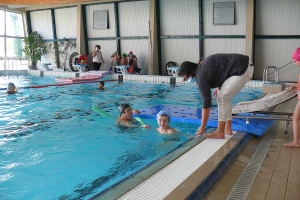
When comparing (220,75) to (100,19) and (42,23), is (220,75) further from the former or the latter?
(42,23)

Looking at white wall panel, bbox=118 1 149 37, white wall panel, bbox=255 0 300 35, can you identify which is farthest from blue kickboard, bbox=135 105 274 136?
white wall panel, bbox=118 1 149 37

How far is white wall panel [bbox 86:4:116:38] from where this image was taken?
16297mm

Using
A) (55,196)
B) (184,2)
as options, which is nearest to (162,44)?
(184,2)

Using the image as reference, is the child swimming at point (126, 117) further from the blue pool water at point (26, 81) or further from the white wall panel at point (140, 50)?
the white wall panel at point (140, 50)

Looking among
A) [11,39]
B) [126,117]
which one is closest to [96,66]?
[11,39]

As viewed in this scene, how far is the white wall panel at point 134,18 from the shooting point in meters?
15.2

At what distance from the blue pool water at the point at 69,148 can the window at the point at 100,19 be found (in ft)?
29.4

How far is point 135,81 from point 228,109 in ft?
33.2

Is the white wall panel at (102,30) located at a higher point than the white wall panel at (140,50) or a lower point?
higher

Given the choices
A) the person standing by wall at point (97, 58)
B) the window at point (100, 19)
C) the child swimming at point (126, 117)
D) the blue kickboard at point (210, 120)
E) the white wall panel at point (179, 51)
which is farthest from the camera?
the window at point (100, 19)

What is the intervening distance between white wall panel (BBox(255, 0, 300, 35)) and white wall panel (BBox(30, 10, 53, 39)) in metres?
12.3

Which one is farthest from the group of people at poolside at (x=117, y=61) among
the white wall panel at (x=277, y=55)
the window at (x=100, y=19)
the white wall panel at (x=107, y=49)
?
the white wall panel at (x=277, y=55)

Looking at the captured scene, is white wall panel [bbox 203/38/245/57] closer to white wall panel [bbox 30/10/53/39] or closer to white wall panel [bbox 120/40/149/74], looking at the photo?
white wall panel [bbox 120/40/149/74]

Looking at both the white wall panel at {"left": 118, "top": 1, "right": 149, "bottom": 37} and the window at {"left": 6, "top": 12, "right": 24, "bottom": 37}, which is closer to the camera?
the white wall panel at {"left": 118, "top": 1, "right": 149, "bottom": 37}
